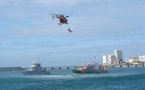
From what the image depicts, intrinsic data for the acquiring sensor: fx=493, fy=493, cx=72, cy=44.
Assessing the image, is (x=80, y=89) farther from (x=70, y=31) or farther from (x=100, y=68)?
(x=100, y=68)

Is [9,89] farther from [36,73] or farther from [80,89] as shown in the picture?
[36,73]

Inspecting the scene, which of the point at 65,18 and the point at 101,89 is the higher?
the point at 65,18

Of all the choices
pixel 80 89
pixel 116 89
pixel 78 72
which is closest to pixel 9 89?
pixel 80 89

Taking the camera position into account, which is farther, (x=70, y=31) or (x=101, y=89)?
(x=101, y=89)

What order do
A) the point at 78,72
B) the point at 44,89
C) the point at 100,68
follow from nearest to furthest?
the point at 44,89, the point at 78,72, the point at 100,68

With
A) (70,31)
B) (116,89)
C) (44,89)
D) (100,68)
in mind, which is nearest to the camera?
(70,31)

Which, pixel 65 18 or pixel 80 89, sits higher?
pixel 65 18

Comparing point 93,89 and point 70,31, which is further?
point 93,89

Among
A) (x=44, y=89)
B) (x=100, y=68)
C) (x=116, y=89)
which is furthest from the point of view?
(x=100, y=68)

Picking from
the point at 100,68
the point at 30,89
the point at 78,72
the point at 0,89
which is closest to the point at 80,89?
the point at 30,89
